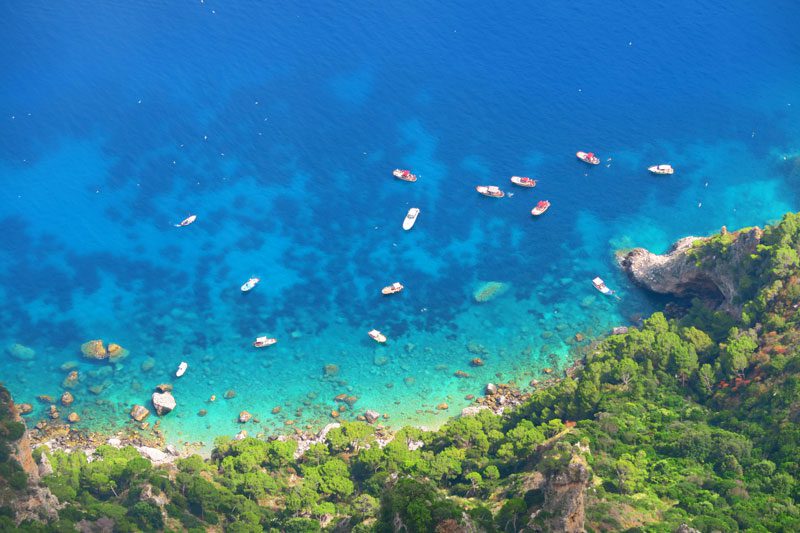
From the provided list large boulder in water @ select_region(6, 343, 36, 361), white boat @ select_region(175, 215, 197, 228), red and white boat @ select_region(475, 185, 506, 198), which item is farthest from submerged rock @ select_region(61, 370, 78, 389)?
red and white boat @ select_region(475, 185, 506, 198)

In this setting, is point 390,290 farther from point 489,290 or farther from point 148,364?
point 148,364

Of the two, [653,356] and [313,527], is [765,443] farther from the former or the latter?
[313,527]

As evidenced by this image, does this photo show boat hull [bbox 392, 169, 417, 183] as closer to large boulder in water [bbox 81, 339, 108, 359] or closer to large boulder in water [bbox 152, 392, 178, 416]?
large boulder in water [bbox 152, 392, 178, 416]

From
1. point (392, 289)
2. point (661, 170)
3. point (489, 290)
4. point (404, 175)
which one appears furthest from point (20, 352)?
point (661, 170)

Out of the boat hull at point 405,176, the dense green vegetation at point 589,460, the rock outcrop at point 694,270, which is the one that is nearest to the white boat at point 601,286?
the rock outcrop at point 694,270

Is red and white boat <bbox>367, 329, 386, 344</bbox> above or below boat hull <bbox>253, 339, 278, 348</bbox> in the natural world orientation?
above

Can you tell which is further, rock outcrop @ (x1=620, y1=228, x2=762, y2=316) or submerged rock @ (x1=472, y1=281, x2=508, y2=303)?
submerged rock @ (x1=472, y1=281, x2=508, y2=303)
